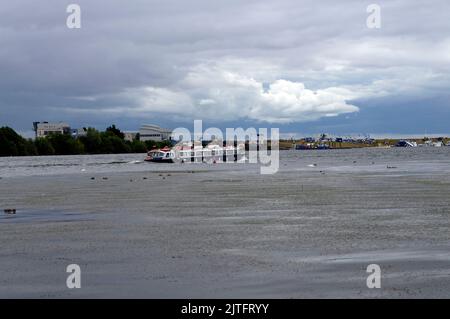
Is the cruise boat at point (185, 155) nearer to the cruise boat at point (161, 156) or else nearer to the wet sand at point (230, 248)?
the cruise boat at point (161, 156)

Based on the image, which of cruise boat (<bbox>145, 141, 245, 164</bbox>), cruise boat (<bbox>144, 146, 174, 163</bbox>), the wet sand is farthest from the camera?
cruise boat (<bbox>145, 141, 245, 164</bbox>)

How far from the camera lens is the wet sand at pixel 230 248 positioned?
14.8 m

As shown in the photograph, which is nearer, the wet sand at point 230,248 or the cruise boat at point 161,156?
the wet sand at point 230,248

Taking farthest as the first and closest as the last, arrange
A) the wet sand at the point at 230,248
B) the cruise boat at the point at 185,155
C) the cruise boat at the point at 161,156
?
the cruise boat at the point at 185,155 → the cruise boat at the point at 161,156 → the wet sand at the point at 230,248

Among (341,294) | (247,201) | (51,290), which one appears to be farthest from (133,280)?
(247,201)

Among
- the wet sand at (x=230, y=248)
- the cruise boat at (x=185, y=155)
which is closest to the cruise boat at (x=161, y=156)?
the cruise boat at (x=185, y=155)

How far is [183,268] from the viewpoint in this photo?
1714 centimetres

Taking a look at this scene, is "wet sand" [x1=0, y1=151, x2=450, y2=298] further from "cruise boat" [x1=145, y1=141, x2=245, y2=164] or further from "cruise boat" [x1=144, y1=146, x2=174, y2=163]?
"cruise boat" [x1=144, y1=146, x2=174, y2=163]

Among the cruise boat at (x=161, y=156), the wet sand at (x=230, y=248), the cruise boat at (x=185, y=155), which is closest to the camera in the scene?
the wet sand at (x=230, y=248)

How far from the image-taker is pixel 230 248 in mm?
20297

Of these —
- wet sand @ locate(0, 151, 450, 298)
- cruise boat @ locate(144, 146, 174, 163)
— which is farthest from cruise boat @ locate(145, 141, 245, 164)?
wet sand @ locate(0, 151, 450, 298)

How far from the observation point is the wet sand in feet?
48.6

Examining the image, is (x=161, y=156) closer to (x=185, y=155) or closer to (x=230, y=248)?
(x=185, y=155)

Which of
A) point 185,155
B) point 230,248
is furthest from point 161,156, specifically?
point 230,248
